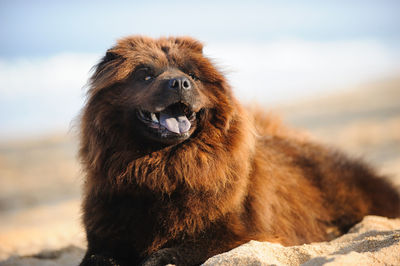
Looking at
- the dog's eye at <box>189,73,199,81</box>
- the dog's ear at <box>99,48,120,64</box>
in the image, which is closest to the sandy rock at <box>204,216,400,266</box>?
the dog's eye at <box>189,73,199,81</box>

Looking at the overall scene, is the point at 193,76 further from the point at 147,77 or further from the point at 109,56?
the point at 109,56

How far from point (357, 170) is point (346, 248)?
94.0 inches

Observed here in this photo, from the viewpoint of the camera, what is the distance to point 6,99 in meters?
28.2

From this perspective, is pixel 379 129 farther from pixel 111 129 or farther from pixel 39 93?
pixel 39 93

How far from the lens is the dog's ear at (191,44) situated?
4.61m

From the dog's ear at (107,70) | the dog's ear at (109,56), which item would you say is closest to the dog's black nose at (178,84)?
the dog's ear at (107,70)

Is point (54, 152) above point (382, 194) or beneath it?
beneath

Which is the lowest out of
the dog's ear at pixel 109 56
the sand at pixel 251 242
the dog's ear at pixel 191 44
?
the sand at pixel 251 242

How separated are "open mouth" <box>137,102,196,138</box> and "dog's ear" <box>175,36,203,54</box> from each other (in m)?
0.83

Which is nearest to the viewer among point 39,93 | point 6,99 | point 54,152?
point 54,152

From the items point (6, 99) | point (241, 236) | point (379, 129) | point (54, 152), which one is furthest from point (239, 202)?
point (6, 99)

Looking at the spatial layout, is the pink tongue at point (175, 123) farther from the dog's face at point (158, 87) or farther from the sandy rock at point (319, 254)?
the sandy rock at point (319, 254)

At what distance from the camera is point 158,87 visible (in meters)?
3.90

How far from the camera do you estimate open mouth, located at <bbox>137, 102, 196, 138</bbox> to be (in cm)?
385
